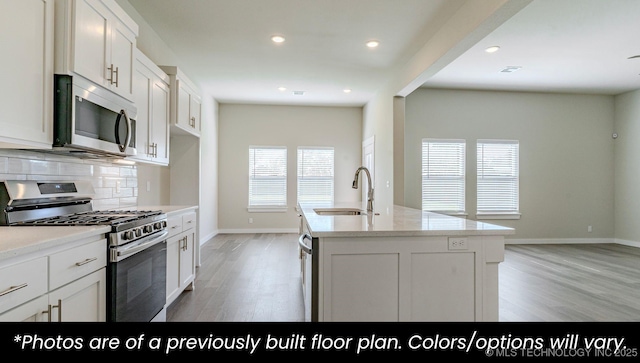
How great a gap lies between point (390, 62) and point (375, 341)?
414 centimetres

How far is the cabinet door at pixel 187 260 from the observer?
3.12m

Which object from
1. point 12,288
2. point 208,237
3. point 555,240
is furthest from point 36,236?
point 555,240

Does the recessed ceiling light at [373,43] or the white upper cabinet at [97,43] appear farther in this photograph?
the recessed ceiling light at [373,43]

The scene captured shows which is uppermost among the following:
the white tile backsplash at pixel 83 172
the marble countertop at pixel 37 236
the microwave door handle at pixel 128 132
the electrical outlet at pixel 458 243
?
the microwave door handle at pixel 128 132

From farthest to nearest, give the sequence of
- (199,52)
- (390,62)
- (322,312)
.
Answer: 1. (390,62)
2. (199,52)
3. (322,312)

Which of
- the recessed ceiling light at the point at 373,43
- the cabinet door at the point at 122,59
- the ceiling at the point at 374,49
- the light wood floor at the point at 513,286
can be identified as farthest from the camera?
the recessed ceiling light at the point at 373,43

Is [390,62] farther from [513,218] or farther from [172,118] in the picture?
[513,218]

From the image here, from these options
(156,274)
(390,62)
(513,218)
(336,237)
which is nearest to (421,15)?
(390,62)

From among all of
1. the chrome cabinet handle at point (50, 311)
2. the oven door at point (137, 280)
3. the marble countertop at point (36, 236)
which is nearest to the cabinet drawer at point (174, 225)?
the oven door at point (137, 280)

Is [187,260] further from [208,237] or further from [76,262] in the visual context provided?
[208,237]

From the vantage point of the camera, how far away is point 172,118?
142 inches

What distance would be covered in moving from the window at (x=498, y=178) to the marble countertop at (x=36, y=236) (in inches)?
247

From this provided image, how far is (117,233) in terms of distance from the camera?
184 centimetres

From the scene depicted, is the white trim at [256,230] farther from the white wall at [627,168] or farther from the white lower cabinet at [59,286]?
the white wall at [627,168]
